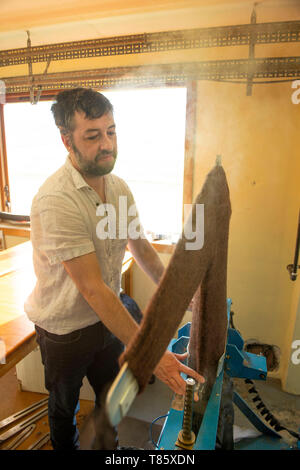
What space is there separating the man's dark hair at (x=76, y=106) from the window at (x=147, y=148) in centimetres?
42

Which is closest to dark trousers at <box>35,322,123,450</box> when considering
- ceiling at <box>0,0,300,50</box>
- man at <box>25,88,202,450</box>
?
man at <box>25,88,202,450</box>

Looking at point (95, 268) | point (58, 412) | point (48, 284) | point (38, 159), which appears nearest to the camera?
point (95, 268)

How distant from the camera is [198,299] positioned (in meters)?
0.53

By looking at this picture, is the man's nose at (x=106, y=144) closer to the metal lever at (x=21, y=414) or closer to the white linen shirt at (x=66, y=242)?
the white linen shirt at (x=66, y=242)

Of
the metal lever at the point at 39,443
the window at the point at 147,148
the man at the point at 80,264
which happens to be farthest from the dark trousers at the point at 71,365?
the window at the point at 147,148

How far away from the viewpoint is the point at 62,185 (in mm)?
726

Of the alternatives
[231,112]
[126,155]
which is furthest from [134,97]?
[231,112]

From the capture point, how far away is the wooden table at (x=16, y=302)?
104 cm

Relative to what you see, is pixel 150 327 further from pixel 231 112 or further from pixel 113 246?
pixel 231 112

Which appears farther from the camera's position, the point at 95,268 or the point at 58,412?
the point at 58,412

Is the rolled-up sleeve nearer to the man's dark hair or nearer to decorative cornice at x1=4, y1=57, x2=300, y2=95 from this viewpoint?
the man's dark hair

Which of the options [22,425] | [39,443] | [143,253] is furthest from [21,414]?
[143,253]

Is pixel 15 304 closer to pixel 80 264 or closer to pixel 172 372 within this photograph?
A: pixel 80 264
